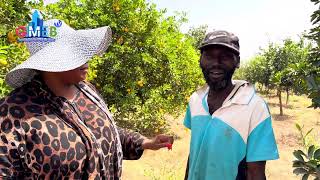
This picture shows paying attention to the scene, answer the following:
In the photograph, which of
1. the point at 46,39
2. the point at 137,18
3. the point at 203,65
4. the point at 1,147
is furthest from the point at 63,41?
the point at 137,18

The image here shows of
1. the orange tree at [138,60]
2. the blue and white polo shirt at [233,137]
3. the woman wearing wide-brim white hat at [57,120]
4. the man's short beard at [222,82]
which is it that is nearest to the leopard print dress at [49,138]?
the woman wearing wide-brim white hat at [57,120]

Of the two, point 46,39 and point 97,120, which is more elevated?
point 46,39

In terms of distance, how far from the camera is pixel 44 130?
1562 mm

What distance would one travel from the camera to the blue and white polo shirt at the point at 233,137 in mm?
1904

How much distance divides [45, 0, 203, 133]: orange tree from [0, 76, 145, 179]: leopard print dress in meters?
4.90

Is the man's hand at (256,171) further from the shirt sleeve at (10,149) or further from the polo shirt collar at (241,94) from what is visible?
the shirt sleeve at (10,149)

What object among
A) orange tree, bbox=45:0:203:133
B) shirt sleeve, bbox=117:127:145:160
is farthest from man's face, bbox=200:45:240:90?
orange tree, bbox=45:0:203:133

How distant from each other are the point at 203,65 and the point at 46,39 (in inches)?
35.1

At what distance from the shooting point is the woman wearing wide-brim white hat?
1.53 m

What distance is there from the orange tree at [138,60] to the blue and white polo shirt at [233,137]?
480 centimetres

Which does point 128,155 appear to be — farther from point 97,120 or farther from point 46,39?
point 46,39

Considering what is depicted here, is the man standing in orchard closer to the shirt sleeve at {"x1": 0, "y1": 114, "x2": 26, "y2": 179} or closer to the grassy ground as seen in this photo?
the shirt sleeve at {"x1": 0, "y1": 114, "x2": 26, "y2": 179}

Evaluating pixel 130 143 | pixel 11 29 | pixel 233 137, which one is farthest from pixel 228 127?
pixel 11 29

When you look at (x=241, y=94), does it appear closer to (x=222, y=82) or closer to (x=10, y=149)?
(x=222, y=82)
